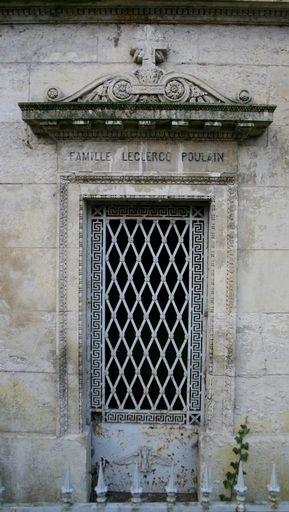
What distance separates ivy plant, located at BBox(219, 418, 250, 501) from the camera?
5.07m

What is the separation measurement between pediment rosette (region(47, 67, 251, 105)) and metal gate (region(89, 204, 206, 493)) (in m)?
1.13

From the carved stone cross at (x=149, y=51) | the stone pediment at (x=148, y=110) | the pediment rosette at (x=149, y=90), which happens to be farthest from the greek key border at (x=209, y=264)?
the carved stone cross at (x=149, y=51)

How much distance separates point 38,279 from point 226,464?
2.82 m

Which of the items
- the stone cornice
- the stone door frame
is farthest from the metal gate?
the stone cornice

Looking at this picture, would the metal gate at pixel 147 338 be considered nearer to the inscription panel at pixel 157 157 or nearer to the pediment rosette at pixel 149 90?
the inscription panel at pixel 157 157

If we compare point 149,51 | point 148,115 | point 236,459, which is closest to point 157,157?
point 148,115

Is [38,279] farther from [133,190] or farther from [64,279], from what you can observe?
[133,190]

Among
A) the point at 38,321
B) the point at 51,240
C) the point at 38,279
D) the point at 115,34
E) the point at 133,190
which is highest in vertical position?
the point at 115,34

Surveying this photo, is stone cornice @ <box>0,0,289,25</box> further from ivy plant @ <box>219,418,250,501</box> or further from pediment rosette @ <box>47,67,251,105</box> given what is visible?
ivy plant @ <box>219,418,250,501</box>

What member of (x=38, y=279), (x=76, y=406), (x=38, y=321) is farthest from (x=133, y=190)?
(x=76, y=406)

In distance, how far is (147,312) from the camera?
5.60 m

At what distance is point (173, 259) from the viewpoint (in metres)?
5.56

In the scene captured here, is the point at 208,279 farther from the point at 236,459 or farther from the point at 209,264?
the point at 236,459

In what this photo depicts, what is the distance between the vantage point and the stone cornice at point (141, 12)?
5.13 m
